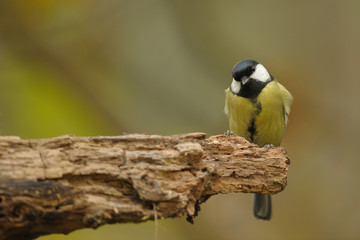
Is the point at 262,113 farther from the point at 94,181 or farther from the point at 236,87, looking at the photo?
the point at 94,181

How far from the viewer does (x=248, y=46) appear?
214 inches

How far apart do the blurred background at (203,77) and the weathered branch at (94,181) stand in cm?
268

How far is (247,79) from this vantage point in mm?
3414

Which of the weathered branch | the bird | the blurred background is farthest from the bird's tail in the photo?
the weathered branch

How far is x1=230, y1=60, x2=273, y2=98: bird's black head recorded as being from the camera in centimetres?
340

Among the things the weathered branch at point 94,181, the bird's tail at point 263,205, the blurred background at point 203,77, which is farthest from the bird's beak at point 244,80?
the blurred background at point 203,77

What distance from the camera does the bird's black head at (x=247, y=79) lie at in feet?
11.2

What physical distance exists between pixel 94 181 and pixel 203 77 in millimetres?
3568

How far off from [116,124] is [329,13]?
2.61m

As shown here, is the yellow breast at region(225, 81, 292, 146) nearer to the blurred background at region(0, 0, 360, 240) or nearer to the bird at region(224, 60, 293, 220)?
the bird at region(224, 60, 293, 220)

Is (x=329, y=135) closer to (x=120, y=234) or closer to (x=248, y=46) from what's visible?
(x=248, y=46)

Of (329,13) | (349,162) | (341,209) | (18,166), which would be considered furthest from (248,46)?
(18,166)

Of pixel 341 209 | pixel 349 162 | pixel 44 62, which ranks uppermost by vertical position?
pixel 44 62

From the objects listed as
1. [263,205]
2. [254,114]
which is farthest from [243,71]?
[263,205]
